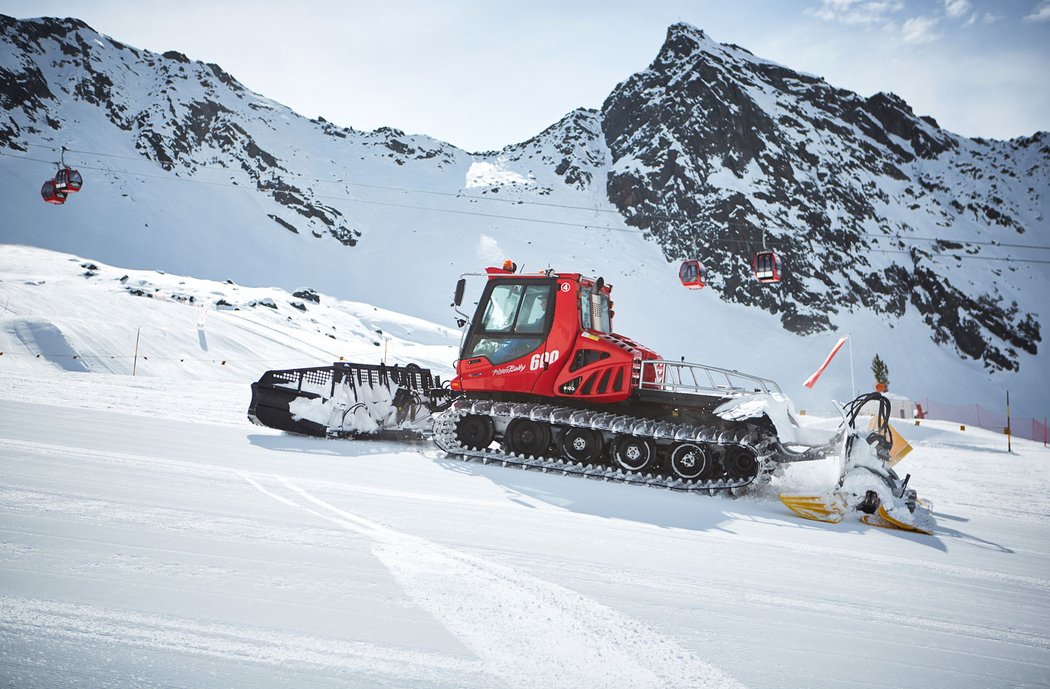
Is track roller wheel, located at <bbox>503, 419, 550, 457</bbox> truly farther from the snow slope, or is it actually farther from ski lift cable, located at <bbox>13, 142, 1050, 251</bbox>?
ski lift cable, located at <bbox>13, 142, 1050, 251</bbox>

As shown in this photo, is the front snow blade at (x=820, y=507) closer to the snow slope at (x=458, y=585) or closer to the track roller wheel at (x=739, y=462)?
the snow slope at (x=458, y=585)

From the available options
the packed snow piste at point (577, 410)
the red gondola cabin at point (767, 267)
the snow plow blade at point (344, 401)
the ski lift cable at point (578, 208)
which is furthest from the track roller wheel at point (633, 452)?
the ski lift cable at point (578, 208)

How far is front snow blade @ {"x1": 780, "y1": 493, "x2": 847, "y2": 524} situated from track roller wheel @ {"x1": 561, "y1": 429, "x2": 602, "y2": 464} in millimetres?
2418

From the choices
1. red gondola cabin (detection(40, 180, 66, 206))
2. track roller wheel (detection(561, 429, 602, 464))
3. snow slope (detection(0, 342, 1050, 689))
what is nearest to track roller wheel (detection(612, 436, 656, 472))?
track roller wheel (detection(561, 429, 602, 464))

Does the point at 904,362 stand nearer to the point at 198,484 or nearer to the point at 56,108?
the point at 198,484

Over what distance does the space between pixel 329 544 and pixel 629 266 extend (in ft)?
211

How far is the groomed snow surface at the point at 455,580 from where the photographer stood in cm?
238

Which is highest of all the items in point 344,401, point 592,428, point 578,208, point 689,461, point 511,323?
point 578,208

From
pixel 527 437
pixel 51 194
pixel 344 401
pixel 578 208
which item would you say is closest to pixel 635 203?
pixel 578 208

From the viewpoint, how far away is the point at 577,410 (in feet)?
25.7

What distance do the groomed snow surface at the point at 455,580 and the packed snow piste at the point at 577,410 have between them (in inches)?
22.1

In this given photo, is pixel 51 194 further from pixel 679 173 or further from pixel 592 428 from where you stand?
pixel 679 173

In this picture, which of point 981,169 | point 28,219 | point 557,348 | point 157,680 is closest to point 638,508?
point 557,348

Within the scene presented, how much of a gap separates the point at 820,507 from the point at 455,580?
4.46 metres
